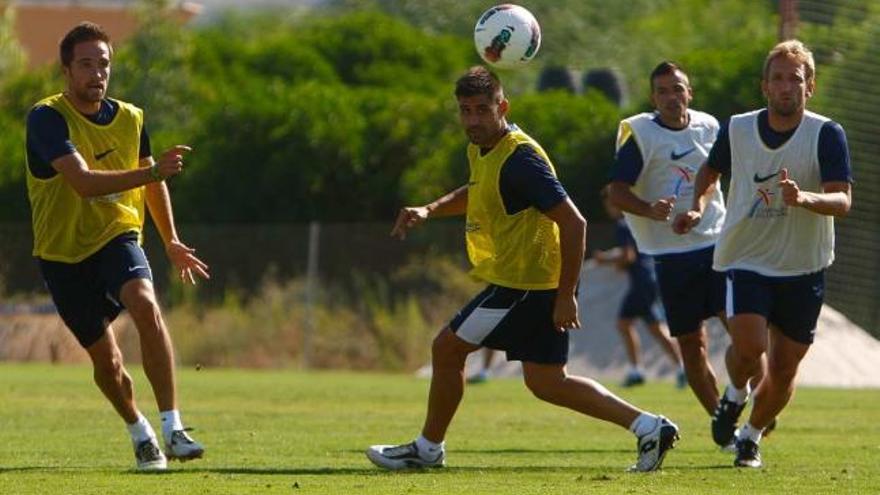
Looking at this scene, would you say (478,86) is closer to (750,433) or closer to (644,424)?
(644,424)

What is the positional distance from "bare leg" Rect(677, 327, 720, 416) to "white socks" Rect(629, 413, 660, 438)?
92.8 inches

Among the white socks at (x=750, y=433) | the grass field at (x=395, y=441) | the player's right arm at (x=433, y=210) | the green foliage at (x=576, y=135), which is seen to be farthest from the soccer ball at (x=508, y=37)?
the green foliage at (x=576, y=135)

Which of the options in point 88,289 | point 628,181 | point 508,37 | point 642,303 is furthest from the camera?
point 642,303

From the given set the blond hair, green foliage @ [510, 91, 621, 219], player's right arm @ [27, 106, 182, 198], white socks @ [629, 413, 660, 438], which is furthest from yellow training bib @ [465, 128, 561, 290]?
green foliage @ [510, 91, 621, 219]

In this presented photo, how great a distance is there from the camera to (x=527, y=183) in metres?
10.5

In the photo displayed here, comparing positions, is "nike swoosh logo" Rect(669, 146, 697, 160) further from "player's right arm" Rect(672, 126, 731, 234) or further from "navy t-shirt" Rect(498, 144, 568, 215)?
"navy t-shirt" Rect(498, 144, 568, 215)

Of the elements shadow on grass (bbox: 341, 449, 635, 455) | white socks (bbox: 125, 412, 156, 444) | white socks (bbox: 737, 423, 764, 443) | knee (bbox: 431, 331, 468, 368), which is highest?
knee (bbox: 431, 331, 468, 368)

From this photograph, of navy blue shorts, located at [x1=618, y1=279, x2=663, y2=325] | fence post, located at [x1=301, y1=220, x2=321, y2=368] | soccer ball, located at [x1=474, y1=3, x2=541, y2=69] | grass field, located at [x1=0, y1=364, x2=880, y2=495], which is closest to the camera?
grass field, located at [x1=0, y1=364, x2=880, y2=495]

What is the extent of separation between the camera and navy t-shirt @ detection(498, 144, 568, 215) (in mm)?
10422

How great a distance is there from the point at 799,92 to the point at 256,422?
625cm

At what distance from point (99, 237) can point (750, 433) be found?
3.67m

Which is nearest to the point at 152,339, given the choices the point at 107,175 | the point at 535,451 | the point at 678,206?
the point at 107,175

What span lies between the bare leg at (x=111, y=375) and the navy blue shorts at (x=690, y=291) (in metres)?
3.71

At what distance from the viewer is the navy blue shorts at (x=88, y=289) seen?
10.9 m
